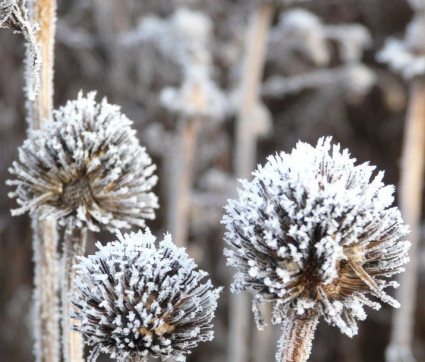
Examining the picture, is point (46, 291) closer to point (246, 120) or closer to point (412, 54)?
point (412, 54)

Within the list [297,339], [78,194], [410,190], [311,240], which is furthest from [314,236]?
[410,190]

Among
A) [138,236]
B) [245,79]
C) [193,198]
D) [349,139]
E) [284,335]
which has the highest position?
[349,139]

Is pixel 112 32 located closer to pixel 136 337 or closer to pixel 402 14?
pixel 402 14

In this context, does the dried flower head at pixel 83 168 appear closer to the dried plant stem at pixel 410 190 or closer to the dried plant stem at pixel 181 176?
the dried plant stem at pixel 410 190

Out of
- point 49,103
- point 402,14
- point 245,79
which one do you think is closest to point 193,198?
point 245,79

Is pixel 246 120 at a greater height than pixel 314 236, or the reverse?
pixel 246 120

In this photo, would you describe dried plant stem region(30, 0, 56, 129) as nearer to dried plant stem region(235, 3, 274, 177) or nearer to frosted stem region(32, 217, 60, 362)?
frosted stem region(32, 217, 60, 362)
